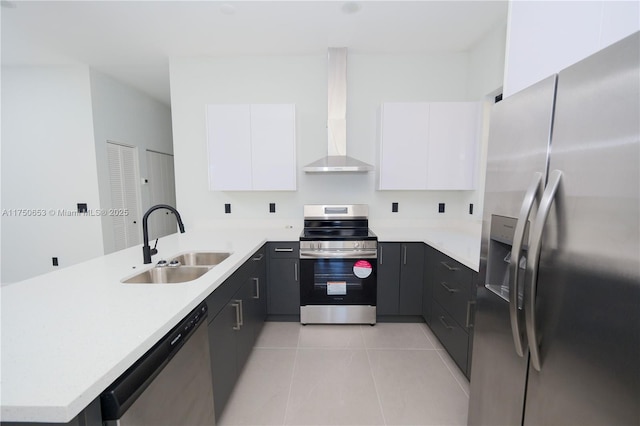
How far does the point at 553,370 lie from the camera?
835 mm

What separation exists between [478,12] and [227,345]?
3148 mm

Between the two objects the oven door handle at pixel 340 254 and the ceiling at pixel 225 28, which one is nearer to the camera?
the ceiling at pixel 225 28

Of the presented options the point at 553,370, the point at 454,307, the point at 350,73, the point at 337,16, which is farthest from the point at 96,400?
the point at 350,73

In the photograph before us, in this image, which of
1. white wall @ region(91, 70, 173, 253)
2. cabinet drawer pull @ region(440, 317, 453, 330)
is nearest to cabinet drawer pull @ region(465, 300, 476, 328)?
cabinet drawer pull @ region(440, 317, 453, 330)

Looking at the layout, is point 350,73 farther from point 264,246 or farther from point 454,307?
point 454,307

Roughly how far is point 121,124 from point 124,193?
99cm

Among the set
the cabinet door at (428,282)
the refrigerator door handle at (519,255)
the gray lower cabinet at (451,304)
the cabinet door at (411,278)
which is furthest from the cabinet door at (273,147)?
the refrigerator door handle at (519,255)

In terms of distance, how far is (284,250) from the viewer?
2.52m

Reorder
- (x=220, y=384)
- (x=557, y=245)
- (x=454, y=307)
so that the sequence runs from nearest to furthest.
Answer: (x=557, y=245) < (x=220, y=384) < (x=454, y=307)

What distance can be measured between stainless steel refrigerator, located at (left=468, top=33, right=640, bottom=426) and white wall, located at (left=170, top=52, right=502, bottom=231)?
1965 millimetres

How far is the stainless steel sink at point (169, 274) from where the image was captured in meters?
1.53

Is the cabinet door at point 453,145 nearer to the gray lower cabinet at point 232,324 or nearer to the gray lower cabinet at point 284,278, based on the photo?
the gray lower cabinet at point 284,278

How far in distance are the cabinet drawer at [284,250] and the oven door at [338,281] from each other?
0.39ft

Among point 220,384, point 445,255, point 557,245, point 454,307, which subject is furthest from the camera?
point 445,255
